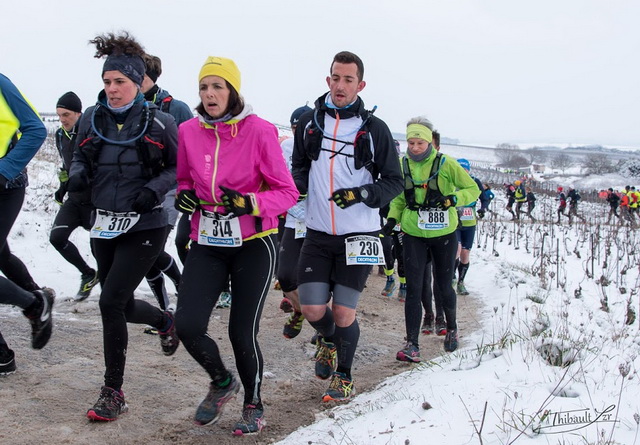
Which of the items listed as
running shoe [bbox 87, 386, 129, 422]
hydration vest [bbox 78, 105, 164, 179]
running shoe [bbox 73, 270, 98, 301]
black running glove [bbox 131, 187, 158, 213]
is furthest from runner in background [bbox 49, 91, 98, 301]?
running shoe [bbox 87, 386, 129, 422]

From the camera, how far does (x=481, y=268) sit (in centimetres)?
1138

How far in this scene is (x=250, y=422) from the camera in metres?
3.53

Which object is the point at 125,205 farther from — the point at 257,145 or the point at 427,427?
the point at 427,427

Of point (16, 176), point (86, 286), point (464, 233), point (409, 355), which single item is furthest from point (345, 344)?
point (464, 233)

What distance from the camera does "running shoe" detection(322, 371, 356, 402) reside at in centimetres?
414

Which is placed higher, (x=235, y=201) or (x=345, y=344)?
(x=235, y=201)

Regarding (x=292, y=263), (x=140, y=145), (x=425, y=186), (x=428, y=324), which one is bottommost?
(x=428, y=324)

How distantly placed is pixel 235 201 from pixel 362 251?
1.20 metres

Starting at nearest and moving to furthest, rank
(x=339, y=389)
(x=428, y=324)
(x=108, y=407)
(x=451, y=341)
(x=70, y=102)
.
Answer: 1. (x=108, y=407)
2. (x=339, y=389)
3. (x=451, y=341)
4. (x=70, y=102)
5. (x=428, y=324)

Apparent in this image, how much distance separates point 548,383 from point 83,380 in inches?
126

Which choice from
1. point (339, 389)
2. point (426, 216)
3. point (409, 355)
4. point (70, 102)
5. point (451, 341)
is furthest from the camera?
point (70, 102)

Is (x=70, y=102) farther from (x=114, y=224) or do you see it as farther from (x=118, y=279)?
(x=118, y=279)

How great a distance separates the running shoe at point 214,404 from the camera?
3.47 meters

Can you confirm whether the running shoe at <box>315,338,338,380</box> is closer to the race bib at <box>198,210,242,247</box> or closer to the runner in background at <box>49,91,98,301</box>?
the race bib at <box>198,210,242,247</box>
